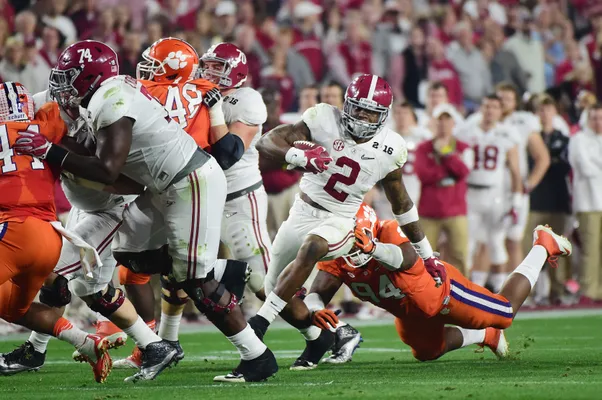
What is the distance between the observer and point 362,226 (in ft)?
22.9

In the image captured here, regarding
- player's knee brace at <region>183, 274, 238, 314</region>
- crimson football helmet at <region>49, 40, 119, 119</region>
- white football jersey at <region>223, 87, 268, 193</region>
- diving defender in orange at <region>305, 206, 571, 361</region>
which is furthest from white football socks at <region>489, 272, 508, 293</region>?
crimson football helmet at <region>49, 40, 119, 119</region>

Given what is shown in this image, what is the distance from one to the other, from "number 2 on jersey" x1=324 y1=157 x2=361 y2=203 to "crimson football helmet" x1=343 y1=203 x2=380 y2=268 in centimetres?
16

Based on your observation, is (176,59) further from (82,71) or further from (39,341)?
(39,341)

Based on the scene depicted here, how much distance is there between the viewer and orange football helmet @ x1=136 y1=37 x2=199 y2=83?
268 inches

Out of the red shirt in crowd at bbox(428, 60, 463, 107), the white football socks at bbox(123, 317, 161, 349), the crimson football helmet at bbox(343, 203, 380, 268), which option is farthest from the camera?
the red shirt in crowd at bbox(428, 60, 463, 107)

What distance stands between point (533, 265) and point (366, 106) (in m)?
1.54

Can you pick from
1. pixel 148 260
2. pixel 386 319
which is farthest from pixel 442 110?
pixel 148 260

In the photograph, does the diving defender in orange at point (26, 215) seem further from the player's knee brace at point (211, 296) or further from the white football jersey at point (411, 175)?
the white football jersey at point (411, 175)

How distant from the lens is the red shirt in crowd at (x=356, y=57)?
13.9 metres

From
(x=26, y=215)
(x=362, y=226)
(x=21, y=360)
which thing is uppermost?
(x=26, y=215)

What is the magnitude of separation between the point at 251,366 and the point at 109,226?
1.29 meters

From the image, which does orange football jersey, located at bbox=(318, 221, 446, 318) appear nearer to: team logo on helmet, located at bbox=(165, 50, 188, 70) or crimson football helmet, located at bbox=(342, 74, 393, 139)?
crimson football helmet, located at bbox=(342, 74, 393, 139)

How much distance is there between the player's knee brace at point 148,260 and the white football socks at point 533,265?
240cm

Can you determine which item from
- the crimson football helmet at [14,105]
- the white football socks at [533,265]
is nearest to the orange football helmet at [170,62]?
the crimson football helmet at [14,105]
